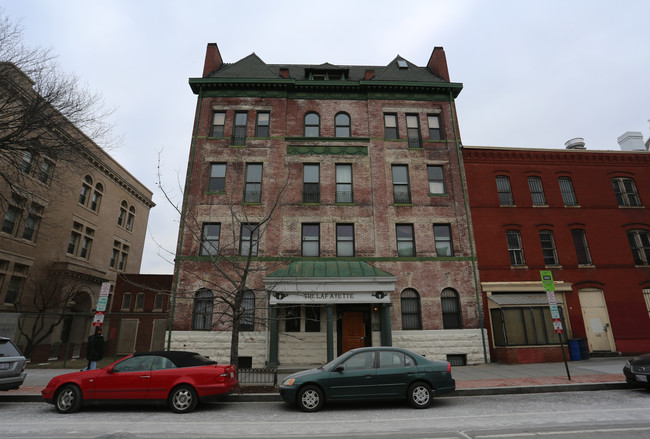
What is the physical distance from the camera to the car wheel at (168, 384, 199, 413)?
8.47 m

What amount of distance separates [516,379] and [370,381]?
656 centimetres

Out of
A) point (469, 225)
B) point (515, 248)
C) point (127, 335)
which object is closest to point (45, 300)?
point (127, 335)

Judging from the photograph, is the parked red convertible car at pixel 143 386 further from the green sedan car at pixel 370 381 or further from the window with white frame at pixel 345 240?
the window with white frame at pixel 345 240

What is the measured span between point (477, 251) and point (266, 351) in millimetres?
12193

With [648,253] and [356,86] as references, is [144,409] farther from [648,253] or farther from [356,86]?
[648,253]

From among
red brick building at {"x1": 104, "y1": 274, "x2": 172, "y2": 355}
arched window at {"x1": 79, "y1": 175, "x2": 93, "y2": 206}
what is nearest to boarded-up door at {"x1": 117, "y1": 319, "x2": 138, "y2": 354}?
red brick building at {"x1": 104, "y1": 274, "x2": 172, "y2": 355}

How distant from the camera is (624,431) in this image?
21.2ft

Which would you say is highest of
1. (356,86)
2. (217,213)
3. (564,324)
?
(356,86)

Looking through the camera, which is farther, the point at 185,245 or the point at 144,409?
the point at 185,245

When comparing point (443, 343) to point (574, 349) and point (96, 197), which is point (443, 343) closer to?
point (574, 349)

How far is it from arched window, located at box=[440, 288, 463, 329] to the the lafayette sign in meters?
3.57

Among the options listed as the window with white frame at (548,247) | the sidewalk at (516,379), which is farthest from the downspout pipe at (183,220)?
the window with white frame at (548,247)

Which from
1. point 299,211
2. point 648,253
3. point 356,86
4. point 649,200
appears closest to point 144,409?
point 299,211

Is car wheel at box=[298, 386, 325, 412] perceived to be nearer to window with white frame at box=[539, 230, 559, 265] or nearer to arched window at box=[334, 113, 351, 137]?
arched window at box=[334, 113, 351, 137]
